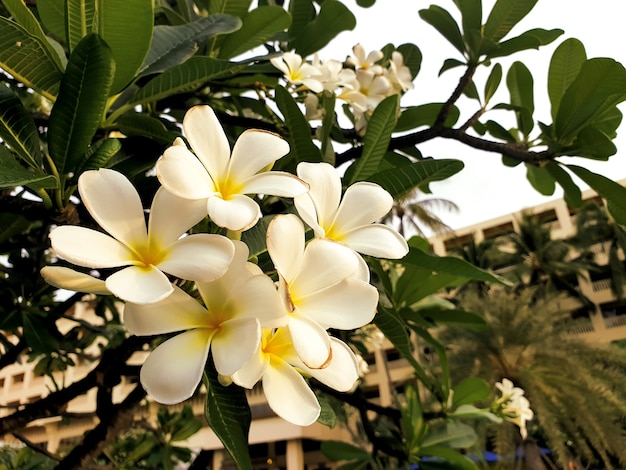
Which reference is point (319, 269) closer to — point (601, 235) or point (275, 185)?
point (275, 185)

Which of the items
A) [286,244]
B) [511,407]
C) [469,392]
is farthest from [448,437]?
[286,244]

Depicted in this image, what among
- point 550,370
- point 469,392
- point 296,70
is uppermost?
point 296,70

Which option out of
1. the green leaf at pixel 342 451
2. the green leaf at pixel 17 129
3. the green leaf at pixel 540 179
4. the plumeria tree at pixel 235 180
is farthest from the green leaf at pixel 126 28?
the green leaf at pixel 342 451

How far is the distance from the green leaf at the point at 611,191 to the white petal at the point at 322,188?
0.67 meters

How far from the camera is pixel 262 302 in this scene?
326 mm

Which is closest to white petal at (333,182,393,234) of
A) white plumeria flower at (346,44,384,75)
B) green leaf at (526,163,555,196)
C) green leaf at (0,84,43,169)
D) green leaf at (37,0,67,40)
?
green leaf at (0,84,43,169)

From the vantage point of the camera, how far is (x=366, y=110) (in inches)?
34.6

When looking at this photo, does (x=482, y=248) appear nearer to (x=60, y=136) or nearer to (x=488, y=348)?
(x=488, y=348)

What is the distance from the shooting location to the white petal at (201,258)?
0.31 meters

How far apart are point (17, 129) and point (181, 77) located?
0.64 feet

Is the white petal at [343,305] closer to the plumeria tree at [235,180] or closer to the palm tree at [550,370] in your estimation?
the plumeria tree at [235,180]

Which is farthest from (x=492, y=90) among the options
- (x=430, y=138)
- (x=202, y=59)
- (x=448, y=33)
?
(x=202, y=59)

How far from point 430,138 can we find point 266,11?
1.17 feet

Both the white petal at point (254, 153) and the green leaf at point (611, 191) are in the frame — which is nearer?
the white petal at point (254, 153)
